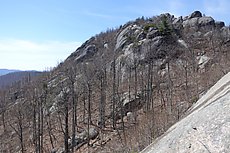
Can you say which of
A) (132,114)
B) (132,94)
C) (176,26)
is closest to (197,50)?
(176,26)

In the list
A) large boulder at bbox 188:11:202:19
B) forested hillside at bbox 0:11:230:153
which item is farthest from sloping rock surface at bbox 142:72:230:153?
large boulder at bbox 188:11:202:19

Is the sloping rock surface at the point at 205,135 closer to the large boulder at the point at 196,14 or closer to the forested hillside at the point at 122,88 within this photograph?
the forested hillside at the point at 122,88

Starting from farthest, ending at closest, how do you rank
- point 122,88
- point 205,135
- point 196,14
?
point 196,14, point 122,88, point 205,135

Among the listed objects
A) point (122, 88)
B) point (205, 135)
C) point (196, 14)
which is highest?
point (196, 14)

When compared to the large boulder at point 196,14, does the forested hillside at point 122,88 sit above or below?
below

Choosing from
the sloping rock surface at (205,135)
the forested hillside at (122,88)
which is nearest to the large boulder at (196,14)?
the forested hillside at (122,88)

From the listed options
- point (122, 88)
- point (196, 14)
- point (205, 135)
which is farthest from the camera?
point (196, 14)

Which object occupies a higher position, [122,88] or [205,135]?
[205,135]

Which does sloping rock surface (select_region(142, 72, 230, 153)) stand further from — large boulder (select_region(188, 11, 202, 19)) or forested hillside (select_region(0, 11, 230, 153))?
large boulder (select_region(188, 11, 202, 19))

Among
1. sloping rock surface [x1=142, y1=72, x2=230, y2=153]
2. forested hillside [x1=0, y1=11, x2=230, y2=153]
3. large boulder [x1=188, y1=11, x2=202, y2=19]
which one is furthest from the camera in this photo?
large boulder [x1=188, y1=11, x2=202, y2=19]

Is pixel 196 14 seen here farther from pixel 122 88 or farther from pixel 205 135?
pixel 205 135

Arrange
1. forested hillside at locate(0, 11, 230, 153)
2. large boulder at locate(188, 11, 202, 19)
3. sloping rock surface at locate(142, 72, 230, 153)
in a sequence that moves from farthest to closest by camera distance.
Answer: large boulder at locate(188, 11, 202, 19)
forested hillside at locate(0, 11, 230, 153)
sloping rock surface at locate(142, 72, 230, 153)

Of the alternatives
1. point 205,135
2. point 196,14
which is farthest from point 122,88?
point 205,135

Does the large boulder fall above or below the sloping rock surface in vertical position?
above
